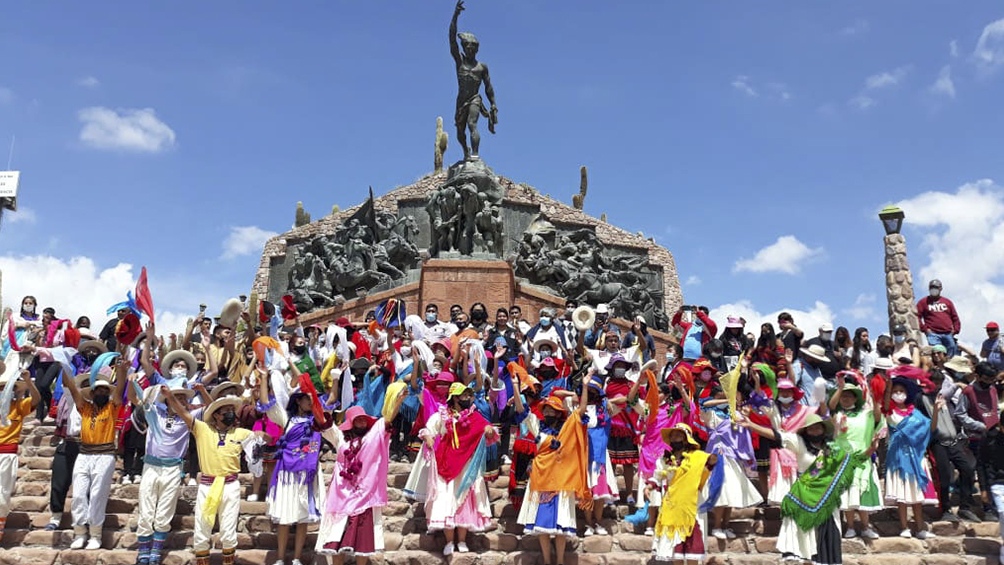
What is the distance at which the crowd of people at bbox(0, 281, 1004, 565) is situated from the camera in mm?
6797

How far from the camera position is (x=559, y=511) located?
688cm

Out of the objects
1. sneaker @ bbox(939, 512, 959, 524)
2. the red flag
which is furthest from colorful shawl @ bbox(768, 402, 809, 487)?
the red flag

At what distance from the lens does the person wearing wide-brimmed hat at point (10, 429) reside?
763 cm

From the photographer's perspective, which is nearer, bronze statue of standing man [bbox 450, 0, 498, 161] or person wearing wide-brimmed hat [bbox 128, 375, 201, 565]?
person wearing wide-brimmed hat [bbox 128, 375, 201, 565]

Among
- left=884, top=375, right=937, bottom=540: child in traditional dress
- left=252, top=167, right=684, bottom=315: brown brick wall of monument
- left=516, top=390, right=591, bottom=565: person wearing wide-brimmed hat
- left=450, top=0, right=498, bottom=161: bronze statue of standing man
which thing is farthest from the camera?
left=252, top=167, right=684, bottom=315: brown brick wall of monument

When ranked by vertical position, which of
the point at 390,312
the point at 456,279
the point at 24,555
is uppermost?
the point at 456,279

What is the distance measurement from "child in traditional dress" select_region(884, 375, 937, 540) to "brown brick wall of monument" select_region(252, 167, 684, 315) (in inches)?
1323

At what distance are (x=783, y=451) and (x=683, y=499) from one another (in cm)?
158

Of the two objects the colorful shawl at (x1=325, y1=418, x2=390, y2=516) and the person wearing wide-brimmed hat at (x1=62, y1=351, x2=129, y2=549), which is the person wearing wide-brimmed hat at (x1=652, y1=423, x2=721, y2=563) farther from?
the person wearing wide-brimmed hat at (x1=62, y1=351, x2=129, y2=549)

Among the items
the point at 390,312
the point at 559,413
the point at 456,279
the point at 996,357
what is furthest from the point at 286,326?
the point at 996,357

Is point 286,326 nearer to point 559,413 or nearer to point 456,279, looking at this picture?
point 456,279

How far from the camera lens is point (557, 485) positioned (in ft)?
22.8

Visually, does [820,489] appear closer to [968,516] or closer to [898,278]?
[968,516]

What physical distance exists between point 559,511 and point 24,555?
493 centimetres
